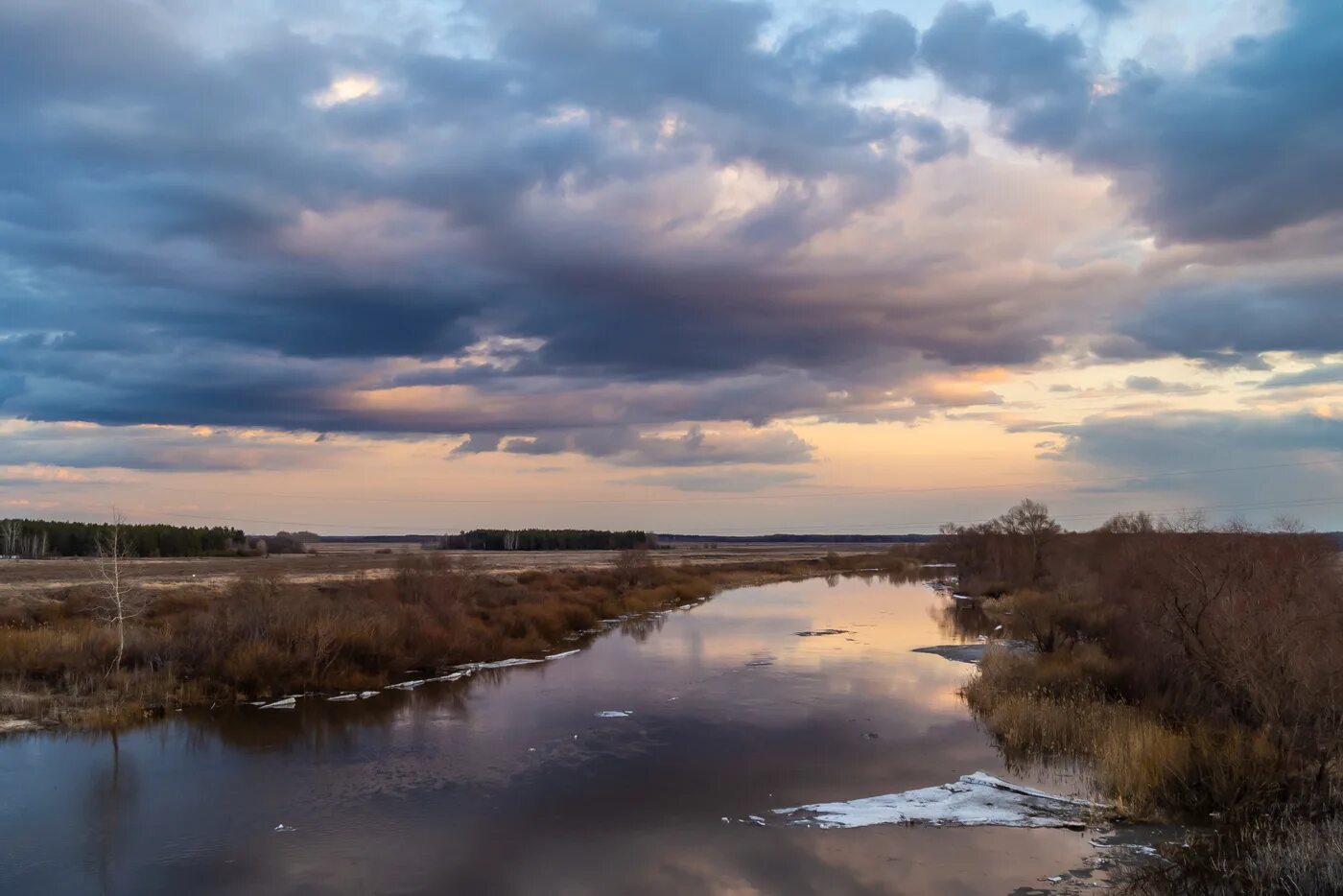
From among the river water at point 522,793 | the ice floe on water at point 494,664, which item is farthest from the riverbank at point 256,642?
the river water at point 522,793

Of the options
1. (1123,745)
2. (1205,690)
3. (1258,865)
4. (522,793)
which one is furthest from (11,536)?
(1258,865)

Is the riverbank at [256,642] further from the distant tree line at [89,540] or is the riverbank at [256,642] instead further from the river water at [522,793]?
the distant tree line at [89,540]

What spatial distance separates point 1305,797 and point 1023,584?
4465 centimetres

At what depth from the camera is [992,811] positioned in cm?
1326

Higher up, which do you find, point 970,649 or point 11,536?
point 11,536

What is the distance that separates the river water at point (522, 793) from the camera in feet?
36.1

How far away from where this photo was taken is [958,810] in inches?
527

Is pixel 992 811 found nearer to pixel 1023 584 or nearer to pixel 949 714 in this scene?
pixel 949 714

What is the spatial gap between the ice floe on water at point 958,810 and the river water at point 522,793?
0.41 meters

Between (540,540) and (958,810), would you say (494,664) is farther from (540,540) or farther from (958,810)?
(540,540)

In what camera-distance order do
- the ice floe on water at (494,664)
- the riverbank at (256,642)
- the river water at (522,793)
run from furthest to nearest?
the ice floe on water at (494,664) < the riverbank at (256,642) < the river water at (522,793)

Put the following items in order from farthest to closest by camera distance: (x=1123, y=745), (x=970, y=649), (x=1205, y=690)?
(x=970, y=649) < (x=1205, y=690) < (x=1123, y=745)

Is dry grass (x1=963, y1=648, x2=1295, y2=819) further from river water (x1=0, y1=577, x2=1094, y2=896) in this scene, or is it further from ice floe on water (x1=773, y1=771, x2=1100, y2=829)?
river water (x1=0, y1=577, x2=1094, y2=896)

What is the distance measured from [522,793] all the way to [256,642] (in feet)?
40.4
